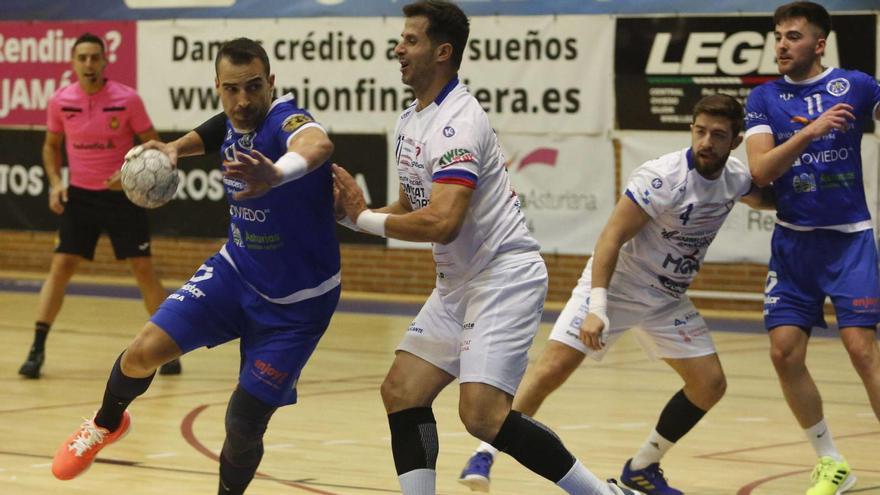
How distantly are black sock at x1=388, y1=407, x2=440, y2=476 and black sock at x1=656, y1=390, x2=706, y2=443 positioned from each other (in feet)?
5.13

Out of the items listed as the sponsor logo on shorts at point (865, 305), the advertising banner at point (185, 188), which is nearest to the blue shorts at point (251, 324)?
the sponsor logo on shorts at point (865, 305)

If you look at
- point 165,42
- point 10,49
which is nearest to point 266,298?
point 165,42

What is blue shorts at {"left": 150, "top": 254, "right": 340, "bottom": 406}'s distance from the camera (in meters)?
5.40

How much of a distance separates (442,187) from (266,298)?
2.86 ft

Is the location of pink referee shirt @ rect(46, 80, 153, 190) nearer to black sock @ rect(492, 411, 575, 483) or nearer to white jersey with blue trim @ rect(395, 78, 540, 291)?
white jersey with blue trim @ rect(395, 78, 540, 291)

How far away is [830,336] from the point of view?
484 inches

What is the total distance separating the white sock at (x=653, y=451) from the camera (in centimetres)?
651

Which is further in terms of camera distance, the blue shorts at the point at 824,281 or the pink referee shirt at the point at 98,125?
the pink referee shirt at the point at 98,125

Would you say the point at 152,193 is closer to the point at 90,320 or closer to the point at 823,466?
the point at 823,466

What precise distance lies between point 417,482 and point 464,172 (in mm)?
1054

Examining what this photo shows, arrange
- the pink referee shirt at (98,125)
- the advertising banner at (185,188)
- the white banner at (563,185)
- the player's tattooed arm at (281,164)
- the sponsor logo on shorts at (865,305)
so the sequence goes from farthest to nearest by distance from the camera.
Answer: the advertising banner at (185,188)
the white banner at (563,185)
the pink referee shirt at (98,125)
the sponsor logo on shorts at (865,305)
the player's tattooed arm at (281,164)

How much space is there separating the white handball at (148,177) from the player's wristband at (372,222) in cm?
69

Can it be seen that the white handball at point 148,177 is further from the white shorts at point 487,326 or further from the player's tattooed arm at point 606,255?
the player's tattooed arm at point 606,255

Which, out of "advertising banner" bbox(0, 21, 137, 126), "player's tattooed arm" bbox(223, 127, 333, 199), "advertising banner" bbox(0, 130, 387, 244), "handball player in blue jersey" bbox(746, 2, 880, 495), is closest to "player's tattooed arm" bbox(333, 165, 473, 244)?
"player's tattooed arm" bbox(223, 127, 333, 199)
